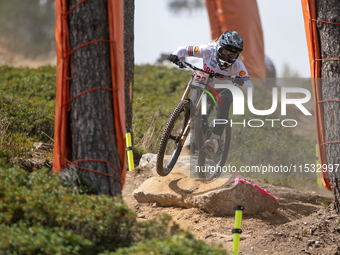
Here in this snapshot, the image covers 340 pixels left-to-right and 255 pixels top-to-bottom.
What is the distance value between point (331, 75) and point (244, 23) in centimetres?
1099

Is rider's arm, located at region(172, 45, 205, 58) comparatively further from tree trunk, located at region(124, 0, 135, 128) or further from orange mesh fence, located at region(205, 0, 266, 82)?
orange mesh fence, located at region(205, 0, 266, 82)

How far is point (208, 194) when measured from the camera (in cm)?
532

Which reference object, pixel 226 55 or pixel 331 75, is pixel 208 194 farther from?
pixel 331 75

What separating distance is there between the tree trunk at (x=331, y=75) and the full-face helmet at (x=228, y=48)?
1093mm

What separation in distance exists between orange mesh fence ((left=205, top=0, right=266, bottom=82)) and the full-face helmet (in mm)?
9804

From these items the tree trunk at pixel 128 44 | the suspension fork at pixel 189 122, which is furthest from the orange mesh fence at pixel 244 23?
the suspension fork at pixel 189 122

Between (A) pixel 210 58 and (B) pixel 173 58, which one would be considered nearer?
(B) pixel 173 58

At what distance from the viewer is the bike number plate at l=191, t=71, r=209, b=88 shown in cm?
543

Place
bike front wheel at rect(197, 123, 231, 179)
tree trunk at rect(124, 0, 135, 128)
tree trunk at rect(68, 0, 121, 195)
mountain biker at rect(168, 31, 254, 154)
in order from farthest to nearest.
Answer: tree trunk at rect(124, 0, 135, 128), bike front wheel at rect(197, 123, 231, 179), mountain biker at rect(168, 31, 254, 154), tree trunk at rect(68, 0, 121, 195)

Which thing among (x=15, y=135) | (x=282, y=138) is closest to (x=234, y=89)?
(x=15, y=135)

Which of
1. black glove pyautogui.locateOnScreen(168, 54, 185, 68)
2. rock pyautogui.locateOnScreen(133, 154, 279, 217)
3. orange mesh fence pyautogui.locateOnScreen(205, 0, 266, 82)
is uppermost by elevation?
orange mesh fence pyautogui.locateOnScreen(205, 0, 266, 82)

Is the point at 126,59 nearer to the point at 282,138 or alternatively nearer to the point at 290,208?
the point at 290,208

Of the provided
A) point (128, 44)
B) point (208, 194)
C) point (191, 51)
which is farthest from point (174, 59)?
point (208, 194)

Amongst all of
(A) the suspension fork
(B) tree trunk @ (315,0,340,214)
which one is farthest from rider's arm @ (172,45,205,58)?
(B) tree trunk @ (315,0,340,214)
